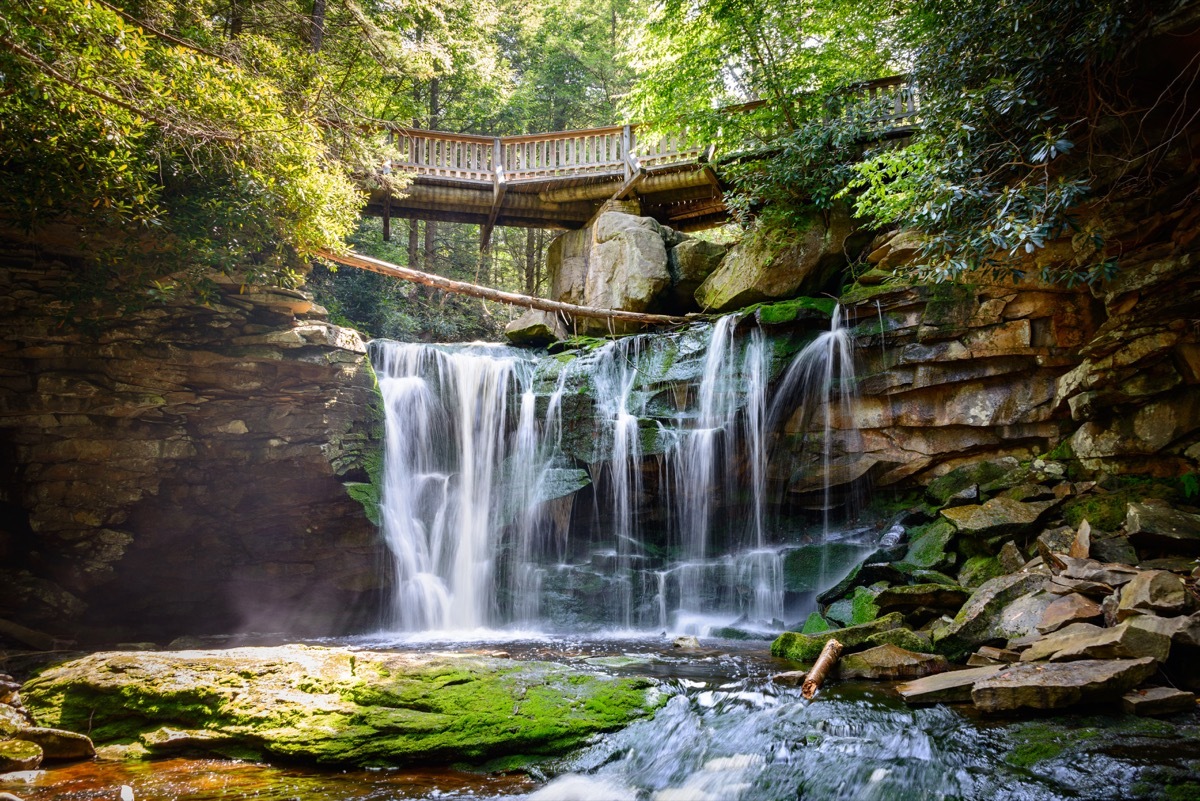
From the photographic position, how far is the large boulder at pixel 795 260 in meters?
11.9

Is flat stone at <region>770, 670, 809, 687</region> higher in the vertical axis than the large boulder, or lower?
lower

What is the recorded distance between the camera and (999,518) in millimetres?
7875

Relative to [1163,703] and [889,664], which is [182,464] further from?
[1163,703]

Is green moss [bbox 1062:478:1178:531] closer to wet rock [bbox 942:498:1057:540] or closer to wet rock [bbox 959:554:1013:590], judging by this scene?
wet rock [bbox 942:498:1057:540]

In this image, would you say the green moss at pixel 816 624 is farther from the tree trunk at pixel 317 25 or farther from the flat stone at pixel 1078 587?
the tree trunk at pixel 317 25

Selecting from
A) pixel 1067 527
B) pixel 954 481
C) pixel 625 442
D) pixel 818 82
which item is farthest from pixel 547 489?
pixel 818 82

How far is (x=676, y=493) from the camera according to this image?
11.1 metres

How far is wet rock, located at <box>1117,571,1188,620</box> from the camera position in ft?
15.9

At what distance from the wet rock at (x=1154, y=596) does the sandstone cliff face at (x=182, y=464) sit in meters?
10.1

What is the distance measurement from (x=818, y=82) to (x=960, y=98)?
233 inches

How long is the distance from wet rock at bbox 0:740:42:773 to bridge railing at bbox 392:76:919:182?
1309 centimetres

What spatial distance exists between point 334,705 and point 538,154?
14302 millimetres

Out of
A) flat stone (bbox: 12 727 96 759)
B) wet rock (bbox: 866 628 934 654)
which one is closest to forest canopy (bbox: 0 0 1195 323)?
wet rock (bbox: 866 628 934 654)

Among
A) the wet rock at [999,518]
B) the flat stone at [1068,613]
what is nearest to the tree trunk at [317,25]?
the wet rock at [999,518]
